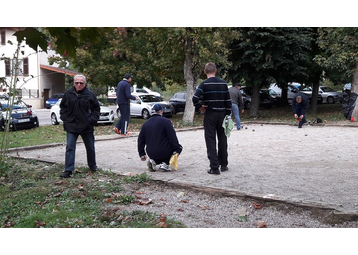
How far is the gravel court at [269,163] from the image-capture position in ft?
21.5

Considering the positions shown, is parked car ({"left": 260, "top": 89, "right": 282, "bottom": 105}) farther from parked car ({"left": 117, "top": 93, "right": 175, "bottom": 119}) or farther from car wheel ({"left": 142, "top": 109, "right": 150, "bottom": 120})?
car wheel ({"left": 142, "top": 109, "right": 150, "bottom": 120})

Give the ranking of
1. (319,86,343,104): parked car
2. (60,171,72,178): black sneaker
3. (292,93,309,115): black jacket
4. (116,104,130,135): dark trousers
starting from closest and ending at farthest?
1. (60,171,72,178): black sneaker
2. (116,104,130,135): dark trousers
3. (292,93,309,115): black jacket
4. (319,86,343,104): parked car

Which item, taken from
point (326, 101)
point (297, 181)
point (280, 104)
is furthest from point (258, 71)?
point (297, 181)

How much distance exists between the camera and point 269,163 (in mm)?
8977

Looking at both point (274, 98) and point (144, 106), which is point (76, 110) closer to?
point (144, 106)

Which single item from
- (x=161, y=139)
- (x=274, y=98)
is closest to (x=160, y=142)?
(x=161, y=139)

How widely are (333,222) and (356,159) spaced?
4829 mm

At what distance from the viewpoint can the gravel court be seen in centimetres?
656

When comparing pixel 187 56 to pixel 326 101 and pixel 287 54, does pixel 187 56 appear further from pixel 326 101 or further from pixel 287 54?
pixel 326 101

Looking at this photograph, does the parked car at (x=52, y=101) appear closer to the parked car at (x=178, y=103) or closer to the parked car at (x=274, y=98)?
the parked car at (x=178, y=103)

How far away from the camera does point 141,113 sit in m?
26.2

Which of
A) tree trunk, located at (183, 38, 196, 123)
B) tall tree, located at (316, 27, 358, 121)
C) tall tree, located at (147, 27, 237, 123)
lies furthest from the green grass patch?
tall tree, located at (316, 27, 358, 121)

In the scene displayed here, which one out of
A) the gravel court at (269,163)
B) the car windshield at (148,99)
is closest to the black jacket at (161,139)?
the gravel court at (269,163)

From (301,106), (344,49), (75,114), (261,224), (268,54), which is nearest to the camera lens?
(261,224)
